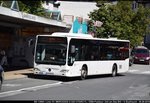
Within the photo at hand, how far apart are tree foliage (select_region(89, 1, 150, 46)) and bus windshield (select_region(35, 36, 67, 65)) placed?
19.6m

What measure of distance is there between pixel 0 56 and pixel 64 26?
7.81 m

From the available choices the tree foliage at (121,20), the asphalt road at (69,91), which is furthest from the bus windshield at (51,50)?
the tree foliage at (121,20)

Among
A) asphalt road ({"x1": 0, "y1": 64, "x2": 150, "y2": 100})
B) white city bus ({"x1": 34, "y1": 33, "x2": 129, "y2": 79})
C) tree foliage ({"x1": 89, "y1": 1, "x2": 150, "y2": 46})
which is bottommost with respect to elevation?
asphalt road ({"x1": 0, "y1": 64, "x2": 150, "y2": 100})

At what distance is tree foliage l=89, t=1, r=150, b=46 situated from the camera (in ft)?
152

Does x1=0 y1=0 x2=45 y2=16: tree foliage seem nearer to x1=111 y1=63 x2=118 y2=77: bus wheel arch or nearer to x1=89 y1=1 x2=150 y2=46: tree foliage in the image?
x1=89 y1=1 x2=150 y2=46: tree foliage

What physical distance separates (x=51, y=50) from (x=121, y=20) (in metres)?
28.2

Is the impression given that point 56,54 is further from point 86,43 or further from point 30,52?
point 30,52

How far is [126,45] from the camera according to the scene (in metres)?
29.9

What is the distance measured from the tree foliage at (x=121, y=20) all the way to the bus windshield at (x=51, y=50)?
19.6 metres

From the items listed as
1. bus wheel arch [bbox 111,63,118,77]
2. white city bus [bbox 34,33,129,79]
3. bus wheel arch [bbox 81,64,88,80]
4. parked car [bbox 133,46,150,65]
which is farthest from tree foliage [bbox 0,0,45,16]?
bus wheel arch [bbox 81,64,88,80]

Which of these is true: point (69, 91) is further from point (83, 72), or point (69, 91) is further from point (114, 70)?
point (114, 70)

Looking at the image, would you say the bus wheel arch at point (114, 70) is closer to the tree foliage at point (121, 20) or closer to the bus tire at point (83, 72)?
the bus tire at point (83, 72)

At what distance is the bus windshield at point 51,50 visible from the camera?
22816 mm

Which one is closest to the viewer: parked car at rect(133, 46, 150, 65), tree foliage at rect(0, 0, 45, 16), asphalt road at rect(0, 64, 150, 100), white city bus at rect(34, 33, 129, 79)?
asphalt road at rect(0, 64, 150, 100)
